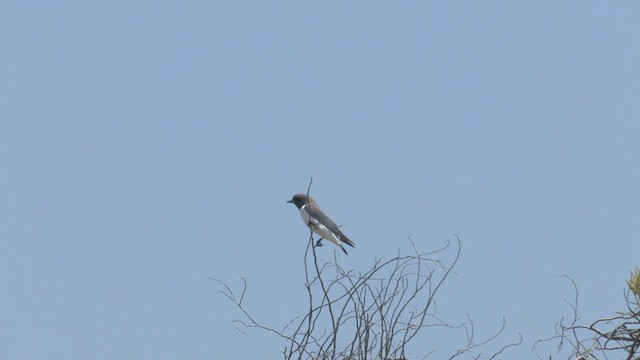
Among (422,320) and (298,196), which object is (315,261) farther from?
(298,196)

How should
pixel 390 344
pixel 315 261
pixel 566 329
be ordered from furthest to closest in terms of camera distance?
pixel 566 329, pixel 315 261, pixel 390 344

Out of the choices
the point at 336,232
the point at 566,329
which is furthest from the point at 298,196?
the point at 566,329

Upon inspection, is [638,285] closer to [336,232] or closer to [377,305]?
[377,305]

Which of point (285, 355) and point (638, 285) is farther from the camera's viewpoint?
point (638, 285)

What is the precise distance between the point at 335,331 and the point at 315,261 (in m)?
0.54

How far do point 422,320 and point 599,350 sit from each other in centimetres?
102

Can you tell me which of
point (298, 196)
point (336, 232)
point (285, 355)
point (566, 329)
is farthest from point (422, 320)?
point (298, 196)

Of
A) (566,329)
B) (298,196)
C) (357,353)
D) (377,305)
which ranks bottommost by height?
(357,353)

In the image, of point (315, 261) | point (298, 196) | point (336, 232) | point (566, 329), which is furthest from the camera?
point (298, 196)

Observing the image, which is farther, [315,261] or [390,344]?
[315,261]

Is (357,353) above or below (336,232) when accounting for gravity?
below

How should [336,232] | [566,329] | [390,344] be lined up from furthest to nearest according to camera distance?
[336,232] < [566,329] < [390,344]

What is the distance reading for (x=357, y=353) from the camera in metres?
5.64

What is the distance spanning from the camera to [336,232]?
12656 millimetres
